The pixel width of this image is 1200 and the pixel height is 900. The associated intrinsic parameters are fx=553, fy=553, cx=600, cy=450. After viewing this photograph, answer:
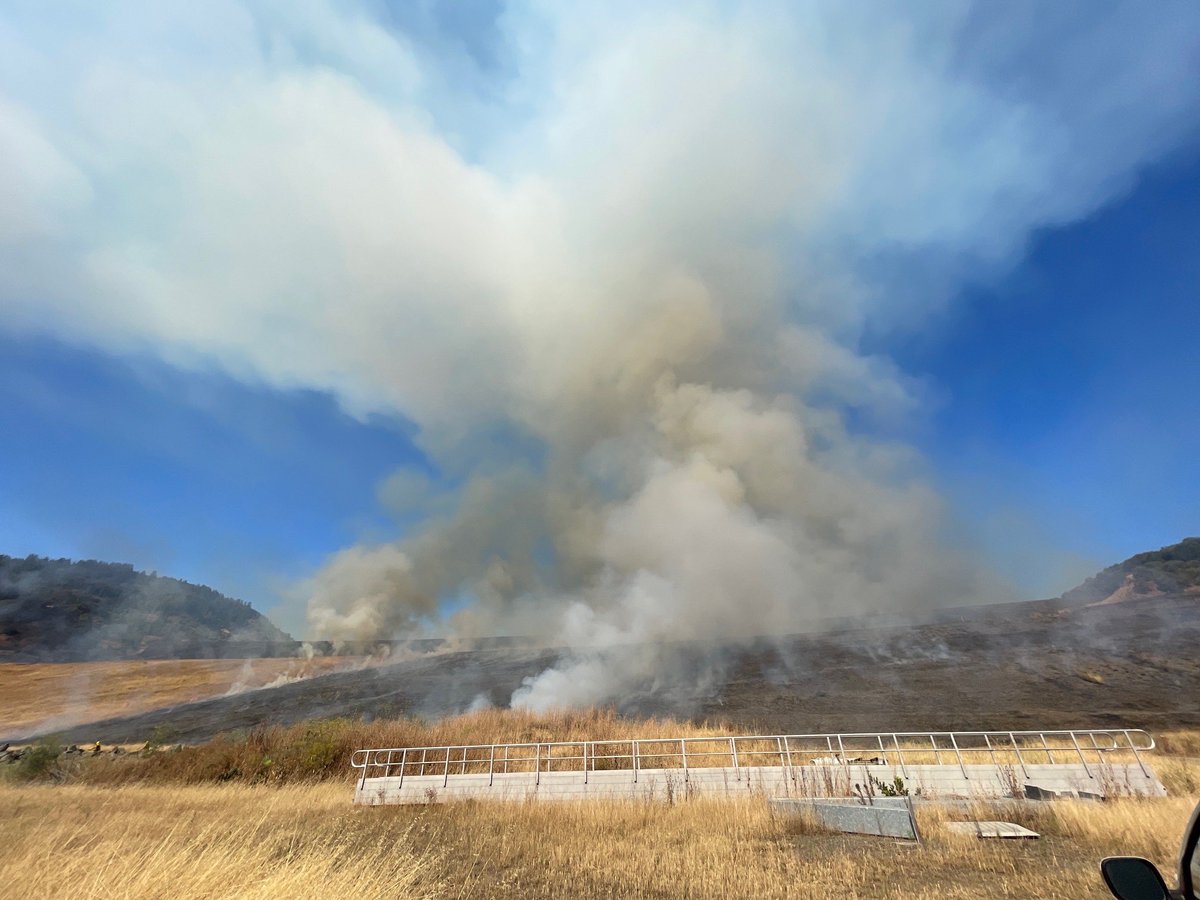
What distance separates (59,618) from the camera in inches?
3563

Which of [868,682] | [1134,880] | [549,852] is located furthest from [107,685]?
[1134,880]

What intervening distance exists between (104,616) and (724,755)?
4763 inches

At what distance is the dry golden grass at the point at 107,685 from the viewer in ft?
202

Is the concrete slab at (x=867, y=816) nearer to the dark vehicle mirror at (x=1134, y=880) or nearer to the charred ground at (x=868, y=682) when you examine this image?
the dark vehicle mirror at (x=1134, y=880)

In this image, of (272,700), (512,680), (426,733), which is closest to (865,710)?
(426,733)

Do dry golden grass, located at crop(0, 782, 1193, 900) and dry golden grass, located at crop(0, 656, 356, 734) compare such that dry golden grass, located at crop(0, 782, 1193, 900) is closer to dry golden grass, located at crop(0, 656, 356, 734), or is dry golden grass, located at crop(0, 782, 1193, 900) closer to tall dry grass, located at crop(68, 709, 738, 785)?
tall dry grass, located at crop(68, 709, 738, 785)

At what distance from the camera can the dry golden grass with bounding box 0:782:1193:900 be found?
252 inches

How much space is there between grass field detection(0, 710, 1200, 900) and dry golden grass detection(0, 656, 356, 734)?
5836cm

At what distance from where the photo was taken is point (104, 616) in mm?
97250

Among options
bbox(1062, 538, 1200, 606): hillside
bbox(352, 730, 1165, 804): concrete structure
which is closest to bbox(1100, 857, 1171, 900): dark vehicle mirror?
bbox(352, 730, 1165, 804): concrete structure

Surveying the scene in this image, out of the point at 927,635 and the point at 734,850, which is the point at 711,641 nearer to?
the point at 927,635

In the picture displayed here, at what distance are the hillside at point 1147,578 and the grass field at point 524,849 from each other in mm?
107701

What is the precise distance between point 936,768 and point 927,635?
69824 mm

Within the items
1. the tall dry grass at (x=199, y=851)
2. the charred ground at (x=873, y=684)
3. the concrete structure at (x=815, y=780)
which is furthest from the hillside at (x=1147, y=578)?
the tall dry grass at (x=199, y=851)
